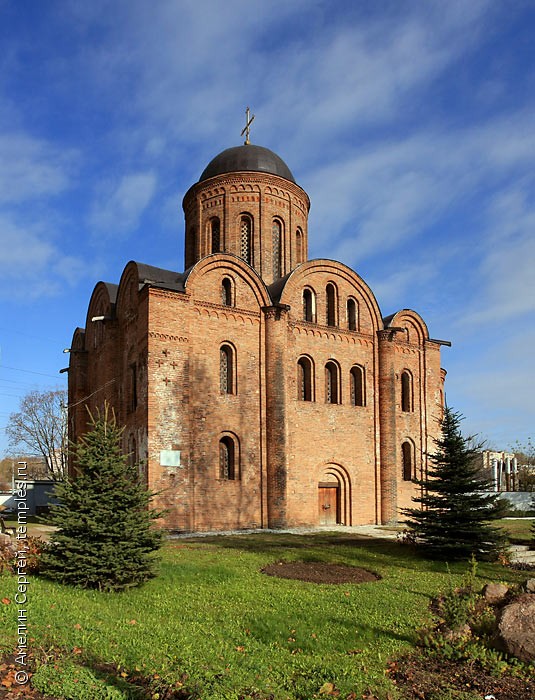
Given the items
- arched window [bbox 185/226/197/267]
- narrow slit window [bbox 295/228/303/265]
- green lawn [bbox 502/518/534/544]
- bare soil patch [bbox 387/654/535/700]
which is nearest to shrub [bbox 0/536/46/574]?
bare soil patch [bbox 387/654/535/700]

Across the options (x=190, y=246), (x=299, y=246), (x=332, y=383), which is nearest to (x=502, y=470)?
(x=332, y=383)

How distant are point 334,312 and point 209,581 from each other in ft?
48.5

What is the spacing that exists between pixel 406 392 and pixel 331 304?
507 centimetres

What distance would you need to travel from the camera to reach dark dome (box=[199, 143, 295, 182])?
25844 millimetres

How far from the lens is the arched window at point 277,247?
2527 centimetres

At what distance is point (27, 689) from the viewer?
18.7ft

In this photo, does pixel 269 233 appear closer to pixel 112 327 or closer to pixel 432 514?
pixel 112 327

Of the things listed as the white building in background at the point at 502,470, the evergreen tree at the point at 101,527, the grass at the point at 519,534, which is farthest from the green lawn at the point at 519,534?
the white building in background at the point at 502,470

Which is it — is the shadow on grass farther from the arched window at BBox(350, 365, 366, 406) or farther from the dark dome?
the dark dome

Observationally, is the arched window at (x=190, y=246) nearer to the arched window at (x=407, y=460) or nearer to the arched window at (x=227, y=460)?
the arched window at (x=227, y=460)

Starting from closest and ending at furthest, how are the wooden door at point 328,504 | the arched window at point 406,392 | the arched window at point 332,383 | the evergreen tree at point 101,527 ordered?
the evergreen tree at point 101,527, the wooden door at point 328,504, the arched window at point 332,383, the arched window at point 406,392

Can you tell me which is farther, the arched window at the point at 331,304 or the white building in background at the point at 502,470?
the white building in background at the point at 502,470

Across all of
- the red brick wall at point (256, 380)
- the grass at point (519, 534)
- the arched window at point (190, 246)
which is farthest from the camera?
the arched window at point (190, 246)

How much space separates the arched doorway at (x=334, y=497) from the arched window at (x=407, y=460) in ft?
10.9
